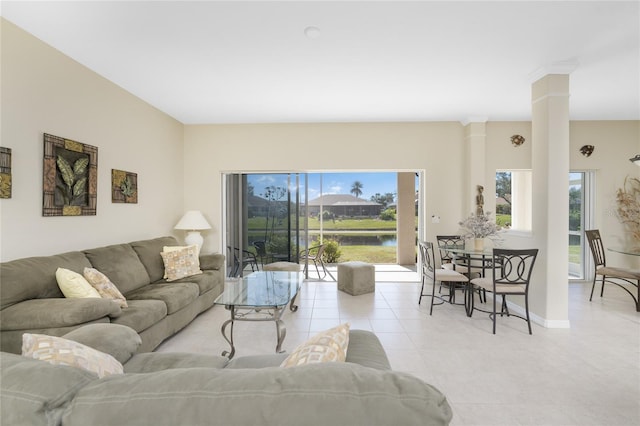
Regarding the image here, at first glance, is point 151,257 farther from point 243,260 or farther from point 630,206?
point 630,206

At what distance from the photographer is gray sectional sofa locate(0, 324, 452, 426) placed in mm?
763

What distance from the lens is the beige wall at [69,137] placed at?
2523mm

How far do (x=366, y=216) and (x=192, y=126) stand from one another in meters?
4.82

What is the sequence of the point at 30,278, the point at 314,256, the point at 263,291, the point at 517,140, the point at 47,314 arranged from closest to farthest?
the point at 47,314, the point at 30,278, the point at 263,291, the point at 517,140, the point at 314,256

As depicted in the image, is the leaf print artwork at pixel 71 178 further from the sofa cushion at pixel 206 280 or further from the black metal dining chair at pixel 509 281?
the black metal dining chair at pixel 509 281

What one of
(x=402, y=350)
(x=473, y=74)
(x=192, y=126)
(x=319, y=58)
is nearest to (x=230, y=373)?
(x=402, y=350)

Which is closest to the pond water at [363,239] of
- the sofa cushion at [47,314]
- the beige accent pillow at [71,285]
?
the beige accent pillow at [71,285]

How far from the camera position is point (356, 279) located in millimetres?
4777

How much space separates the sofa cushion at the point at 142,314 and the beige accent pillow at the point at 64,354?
1.30m

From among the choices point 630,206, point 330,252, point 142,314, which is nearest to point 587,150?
point 630,206

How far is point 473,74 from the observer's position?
138 inches

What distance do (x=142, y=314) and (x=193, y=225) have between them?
2493mm

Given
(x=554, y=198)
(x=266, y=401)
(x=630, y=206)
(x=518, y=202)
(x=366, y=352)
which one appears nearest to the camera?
(x=266, y=401)

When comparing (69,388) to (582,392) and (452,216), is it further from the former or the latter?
(452,216)
